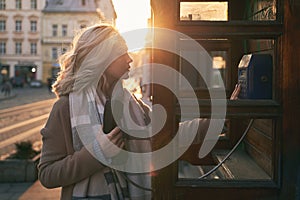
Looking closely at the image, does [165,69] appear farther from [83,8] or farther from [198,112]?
[83,8]

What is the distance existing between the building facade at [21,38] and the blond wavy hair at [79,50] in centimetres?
7052

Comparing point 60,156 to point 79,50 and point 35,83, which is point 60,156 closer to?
point 79,50

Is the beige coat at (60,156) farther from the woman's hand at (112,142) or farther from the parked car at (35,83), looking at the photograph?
the parked car at (35,83)

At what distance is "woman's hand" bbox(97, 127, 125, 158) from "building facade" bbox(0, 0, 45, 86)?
70.8 meters

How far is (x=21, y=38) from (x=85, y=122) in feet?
241

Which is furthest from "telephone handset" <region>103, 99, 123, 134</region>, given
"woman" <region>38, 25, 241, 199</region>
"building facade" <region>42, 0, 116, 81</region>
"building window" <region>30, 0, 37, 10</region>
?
"building window" <region>30, 0, 37, 10</region>

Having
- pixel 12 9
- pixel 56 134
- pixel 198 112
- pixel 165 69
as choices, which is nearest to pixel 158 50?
pixel 165 69

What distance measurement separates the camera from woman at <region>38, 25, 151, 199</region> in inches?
88.2

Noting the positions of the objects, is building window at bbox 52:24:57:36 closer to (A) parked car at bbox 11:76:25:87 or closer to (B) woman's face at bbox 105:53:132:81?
(A) parked car at bbox 11:76:25:87

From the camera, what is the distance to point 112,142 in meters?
2.19

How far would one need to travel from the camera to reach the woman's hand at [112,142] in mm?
2186

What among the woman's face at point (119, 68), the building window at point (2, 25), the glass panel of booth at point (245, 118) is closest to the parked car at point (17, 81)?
the building window at point (2, 25)

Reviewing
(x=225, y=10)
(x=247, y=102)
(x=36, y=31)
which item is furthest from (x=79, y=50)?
(x=36, y=31)

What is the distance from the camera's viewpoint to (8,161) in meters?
7.97
